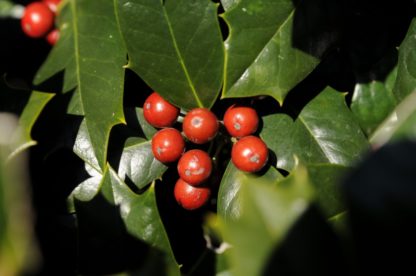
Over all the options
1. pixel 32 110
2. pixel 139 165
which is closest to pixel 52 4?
pixel 32 110

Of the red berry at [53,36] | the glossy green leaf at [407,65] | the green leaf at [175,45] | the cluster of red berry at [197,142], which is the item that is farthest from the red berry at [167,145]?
the glossy green leaf at [407,65]

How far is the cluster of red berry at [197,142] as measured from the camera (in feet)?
5.15

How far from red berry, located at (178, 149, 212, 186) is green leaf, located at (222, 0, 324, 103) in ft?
0.65

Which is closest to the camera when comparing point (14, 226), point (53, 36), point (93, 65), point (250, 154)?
point (14, 226)

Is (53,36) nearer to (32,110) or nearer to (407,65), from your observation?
(32,110)

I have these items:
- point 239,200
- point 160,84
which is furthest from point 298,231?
point 160,84

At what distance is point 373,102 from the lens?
6.05 feet

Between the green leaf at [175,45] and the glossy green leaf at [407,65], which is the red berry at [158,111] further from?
the glossy green leaf at [407,65]

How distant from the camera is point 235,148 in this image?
1.61m

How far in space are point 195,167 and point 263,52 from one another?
40 centimetres

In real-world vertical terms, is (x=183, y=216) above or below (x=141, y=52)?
below

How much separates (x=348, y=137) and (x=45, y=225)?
973 mm

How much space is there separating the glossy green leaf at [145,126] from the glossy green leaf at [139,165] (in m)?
0.05

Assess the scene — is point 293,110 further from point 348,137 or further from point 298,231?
point 298,231
